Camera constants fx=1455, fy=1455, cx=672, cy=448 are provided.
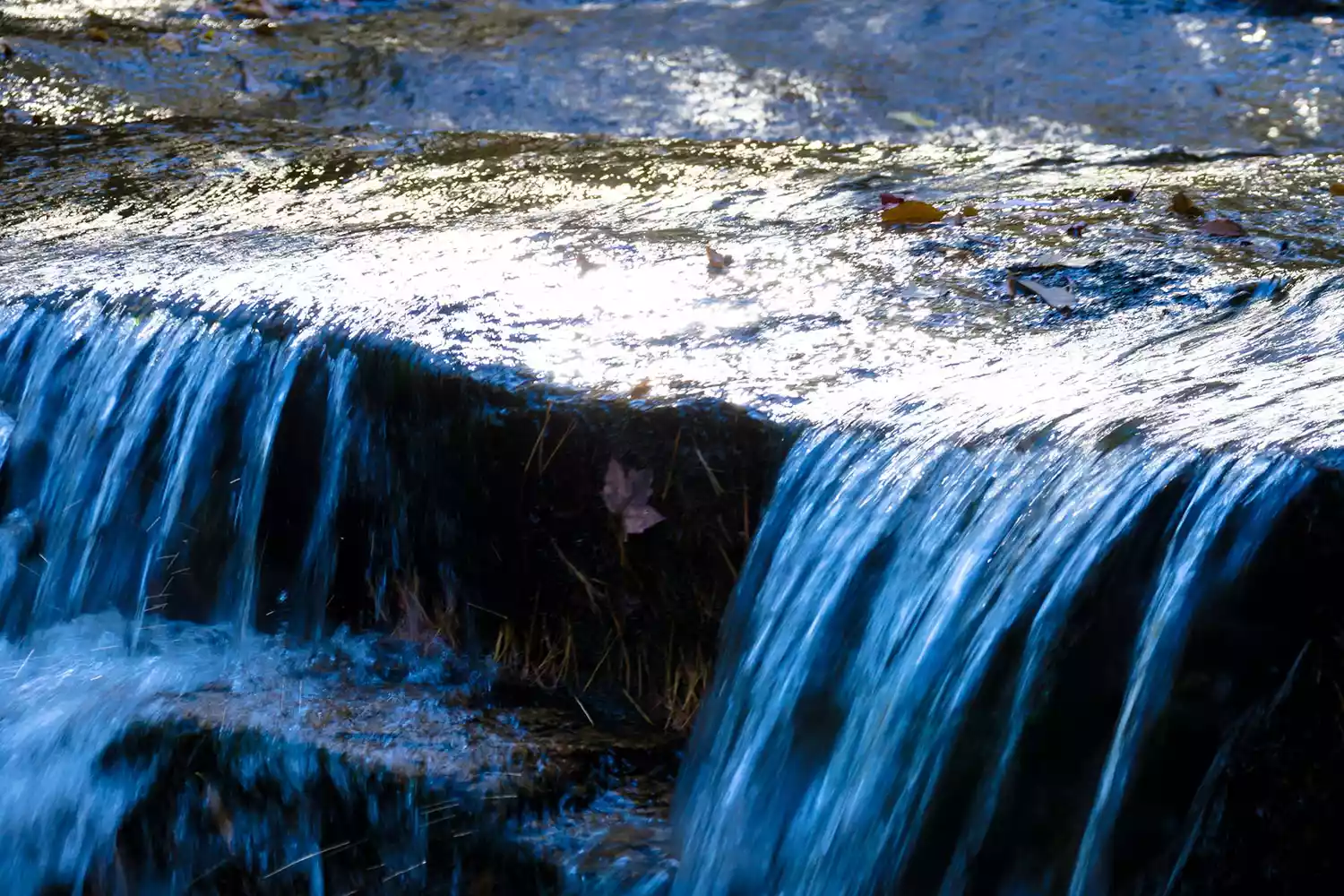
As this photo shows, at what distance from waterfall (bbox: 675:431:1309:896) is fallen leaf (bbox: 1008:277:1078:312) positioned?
2.99 feet

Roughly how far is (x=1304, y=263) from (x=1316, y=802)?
6.33 ft

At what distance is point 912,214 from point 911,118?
2.35 metres

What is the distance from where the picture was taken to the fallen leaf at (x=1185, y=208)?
3984 millimetres

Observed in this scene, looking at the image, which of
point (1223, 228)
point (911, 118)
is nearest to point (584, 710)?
point (1223, 228)

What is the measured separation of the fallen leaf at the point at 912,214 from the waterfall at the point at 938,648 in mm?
1541

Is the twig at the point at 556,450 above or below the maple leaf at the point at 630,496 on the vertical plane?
above

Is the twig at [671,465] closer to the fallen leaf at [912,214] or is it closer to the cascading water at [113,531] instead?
the cascading water at [113,531]

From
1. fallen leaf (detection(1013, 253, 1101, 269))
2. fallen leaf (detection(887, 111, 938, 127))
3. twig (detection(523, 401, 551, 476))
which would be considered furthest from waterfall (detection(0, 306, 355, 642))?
fallen leaf (detection(887, 111, 938, 127))

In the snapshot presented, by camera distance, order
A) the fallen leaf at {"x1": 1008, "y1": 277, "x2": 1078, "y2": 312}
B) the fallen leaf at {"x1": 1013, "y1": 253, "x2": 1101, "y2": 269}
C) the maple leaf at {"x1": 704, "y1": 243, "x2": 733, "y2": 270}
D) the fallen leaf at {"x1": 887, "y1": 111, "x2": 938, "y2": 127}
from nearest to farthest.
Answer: the fallen leaf at {"x1": 1008, "y1": 277, "x2": 1078, "y2": 312} → the fallen leaf at {"x1": 1013, "y1": 253, "x2": 1101, "y2": 269} → the maple leaf at {"x1": 704, "y1": 243, "x2": 733, "y2": 270} → the fallen leaf at {"x1": 887, "y1": 111, "x2": 938, "y2": 127}

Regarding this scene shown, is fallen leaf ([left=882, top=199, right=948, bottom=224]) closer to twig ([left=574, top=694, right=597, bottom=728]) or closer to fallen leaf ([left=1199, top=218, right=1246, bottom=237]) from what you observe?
fallen leaf ([left=1199, top=218, right=1246, bottom=237])

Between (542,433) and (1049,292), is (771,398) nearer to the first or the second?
(542,433)

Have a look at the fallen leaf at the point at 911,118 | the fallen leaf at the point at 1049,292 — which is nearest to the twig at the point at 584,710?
the fallen leaf at the point at 1049,292

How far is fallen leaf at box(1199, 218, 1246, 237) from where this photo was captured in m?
3.77

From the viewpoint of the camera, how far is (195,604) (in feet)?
11.5
